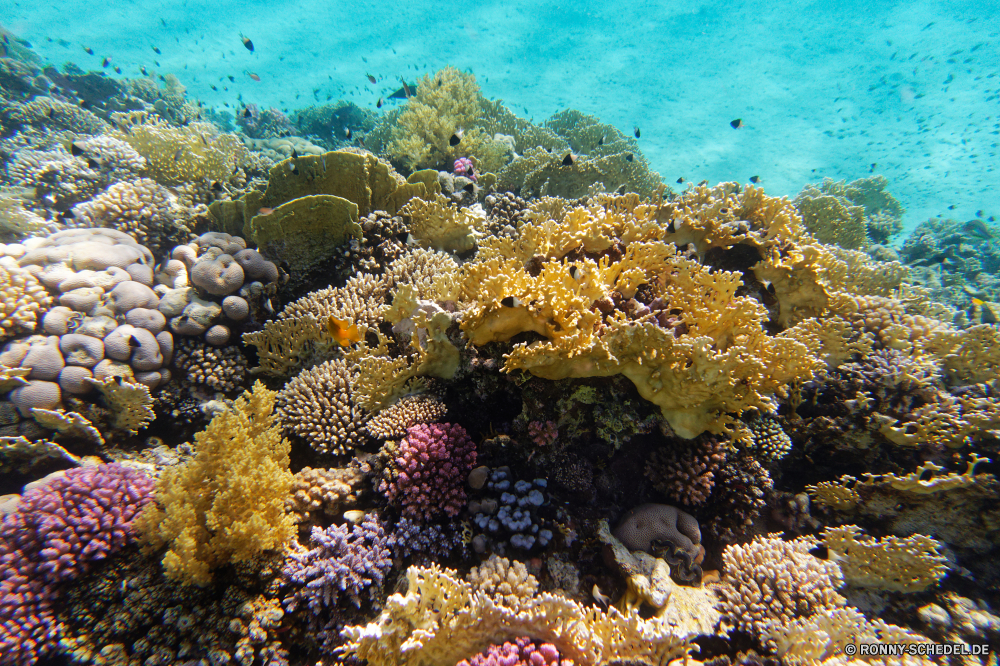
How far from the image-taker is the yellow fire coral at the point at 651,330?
292cm

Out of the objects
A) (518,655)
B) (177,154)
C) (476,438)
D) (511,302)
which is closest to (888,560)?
(518,655)

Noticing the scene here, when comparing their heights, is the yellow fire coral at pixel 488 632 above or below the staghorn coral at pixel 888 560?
below

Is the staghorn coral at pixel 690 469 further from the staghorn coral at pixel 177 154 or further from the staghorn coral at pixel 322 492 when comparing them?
the staghorn coral at pixel 177 154

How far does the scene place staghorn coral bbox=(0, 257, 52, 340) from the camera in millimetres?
4070

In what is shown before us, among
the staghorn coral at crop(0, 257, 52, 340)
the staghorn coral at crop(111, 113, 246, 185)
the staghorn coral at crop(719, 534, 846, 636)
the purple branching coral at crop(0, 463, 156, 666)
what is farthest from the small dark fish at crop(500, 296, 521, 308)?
the staghorn coral at crop(111, 113, 246, 185)

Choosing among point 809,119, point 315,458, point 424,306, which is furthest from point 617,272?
point 809,119

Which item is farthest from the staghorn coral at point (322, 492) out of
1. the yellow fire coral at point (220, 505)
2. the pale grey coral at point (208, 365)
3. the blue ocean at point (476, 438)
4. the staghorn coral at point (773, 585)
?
the staghorn coral at point (773, 585)

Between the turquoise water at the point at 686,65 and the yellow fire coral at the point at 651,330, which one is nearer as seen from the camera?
the yellow fire coral at the point at 651,330

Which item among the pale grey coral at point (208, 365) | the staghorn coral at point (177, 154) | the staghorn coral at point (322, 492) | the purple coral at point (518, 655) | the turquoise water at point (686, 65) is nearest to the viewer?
the purple coral at point (518, 655)

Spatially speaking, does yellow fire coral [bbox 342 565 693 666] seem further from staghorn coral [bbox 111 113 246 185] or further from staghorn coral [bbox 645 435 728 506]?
staghorn coral [bbox 111 113 246 185]

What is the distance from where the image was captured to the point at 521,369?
3.39m

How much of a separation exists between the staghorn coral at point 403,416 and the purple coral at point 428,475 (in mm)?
167

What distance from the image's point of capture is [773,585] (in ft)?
10.4

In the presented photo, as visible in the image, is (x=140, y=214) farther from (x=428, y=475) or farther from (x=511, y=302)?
(x=511, y=302)
